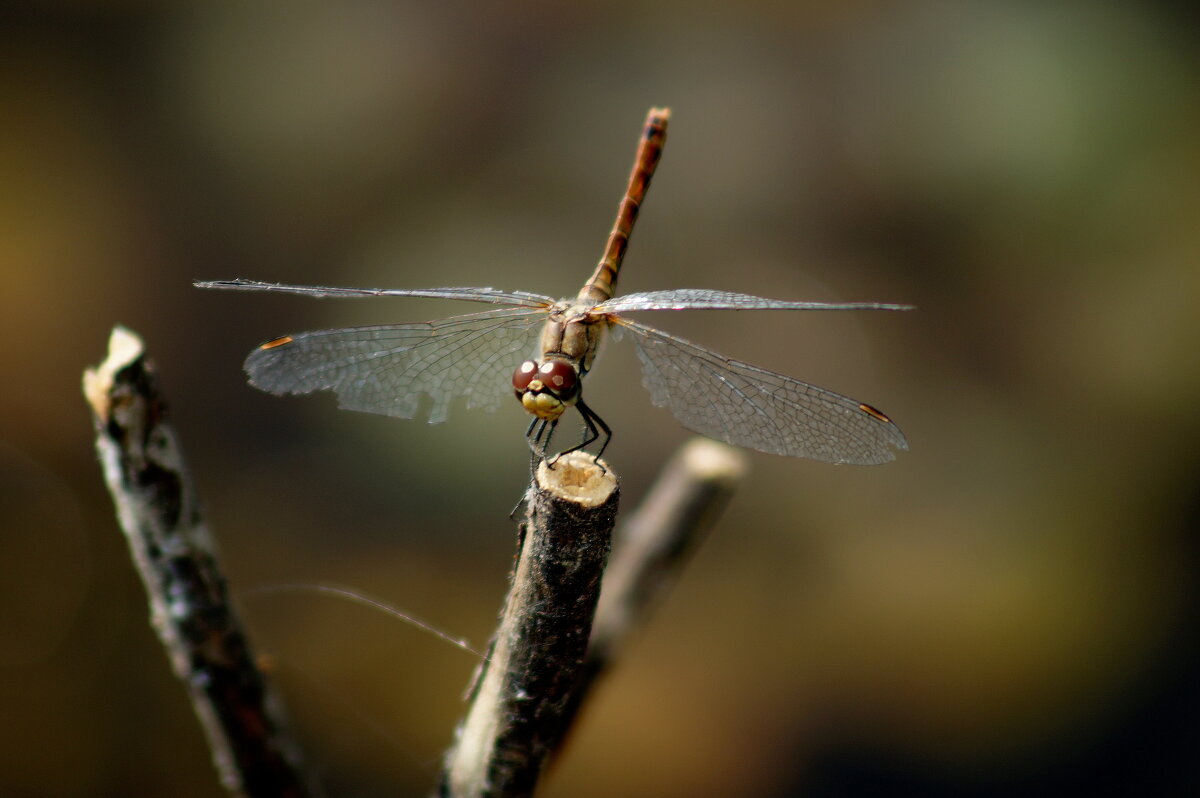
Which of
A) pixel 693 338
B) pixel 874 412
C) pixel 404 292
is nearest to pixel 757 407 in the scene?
pixel 874 412

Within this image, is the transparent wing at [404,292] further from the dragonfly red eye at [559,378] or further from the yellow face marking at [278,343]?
the dragonfly red eye at [559,378]

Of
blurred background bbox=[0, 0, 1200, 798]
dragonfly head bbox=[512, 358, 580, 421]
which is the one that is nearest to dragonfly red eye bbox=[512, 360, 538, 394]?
dragonfly head bbox=[512, 358, 580, 421]

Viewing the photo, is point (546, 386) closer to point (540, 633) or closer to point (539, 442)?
point (539, 442)

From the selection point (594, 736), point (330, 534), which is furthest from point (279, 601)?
point (594, 736)

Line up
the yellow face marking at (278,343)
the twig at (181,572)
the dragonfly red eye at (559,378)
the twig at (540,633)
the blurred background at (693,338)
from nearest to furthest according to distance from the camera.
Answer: the twig at (540,633), the twig at (181,572), the dragonfly red eye at (559,378), the yellow face marking at (278,343), the blurred background at (693,338)

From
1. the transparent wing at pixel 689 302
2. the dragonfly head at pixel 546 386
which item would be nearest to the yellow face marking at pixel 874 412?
the transparent wing at pixel 689 302

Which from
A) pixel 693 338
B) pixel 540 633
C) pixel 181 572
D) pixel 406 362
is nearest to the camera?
pixel 540 633
